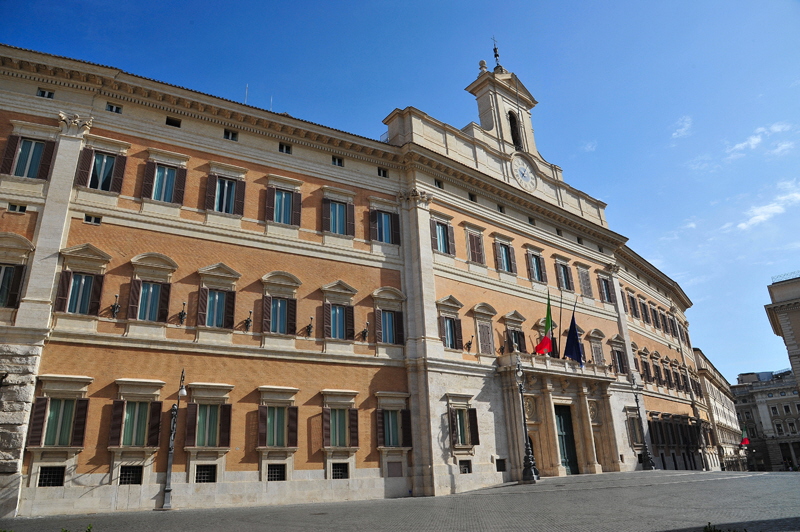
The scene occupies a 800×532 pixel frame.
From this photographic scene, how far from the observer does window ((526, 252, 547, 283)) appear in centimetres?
2914

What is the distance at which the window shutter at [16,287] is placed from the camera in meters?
16.3

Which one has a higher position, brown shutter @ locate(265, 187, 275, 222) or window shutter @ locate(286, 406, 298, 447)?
brown shutter @ locate(265, 187, 275, 222)

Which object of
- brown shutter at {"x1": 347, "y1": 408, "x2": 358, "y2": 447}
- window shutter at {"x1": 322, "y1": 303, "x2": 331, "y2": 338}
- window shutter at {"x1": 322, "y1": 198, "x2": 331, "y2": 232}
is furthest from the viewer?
window shutter at {"x1": 322, "y1": 198, "x2": 331, "y2": 232}

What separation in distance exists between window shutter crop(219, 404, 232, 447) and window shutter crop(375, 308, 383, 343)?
636 centimetres

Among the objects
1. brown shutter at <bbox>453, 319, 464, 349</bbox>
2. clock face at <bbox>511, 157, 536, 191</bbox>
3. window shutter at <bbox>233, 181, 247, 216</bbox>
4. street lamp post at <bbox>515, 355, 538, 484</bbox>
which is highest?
clock face at <bbox>511, 157, 536, 191</bbox>

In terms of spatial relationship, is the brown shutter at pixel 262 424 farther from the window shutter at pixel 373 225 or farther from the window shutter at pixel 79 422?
the window shutter at pixel 373 225

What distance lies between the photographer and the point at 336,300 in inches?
850

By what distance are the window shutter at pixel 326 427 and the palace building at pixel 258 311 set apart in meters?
0.14

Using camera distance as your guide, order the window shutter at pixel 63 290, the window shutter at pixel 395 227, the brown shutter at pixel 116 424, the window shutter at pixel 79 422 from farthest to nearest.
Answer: the window shutter at pixel 395 227 → the window shutter at pixel 63 290 → the brown shutter at pixel 116 424 → the window shutter at pixel 79 422

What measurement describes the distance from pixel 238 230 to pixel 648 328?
30519 mm

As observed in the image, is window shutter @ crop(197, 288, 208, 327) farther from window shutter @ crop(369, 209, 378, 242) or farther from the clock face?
the clock face

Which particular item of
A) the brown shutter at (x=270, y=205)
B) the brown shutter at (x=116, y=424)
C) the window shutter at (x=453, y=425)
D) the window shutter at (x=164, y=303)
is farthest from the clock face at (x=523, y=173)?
the brown shutter at (x=116, y=424)

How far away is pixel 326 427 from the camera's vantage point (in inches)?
773

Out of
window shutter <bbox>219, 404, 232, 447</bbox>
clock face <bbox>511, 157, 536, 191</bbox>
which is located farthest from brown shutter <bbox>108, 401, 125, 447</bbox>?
clock face <bbox>511, 157, 536, 191</bbox>
